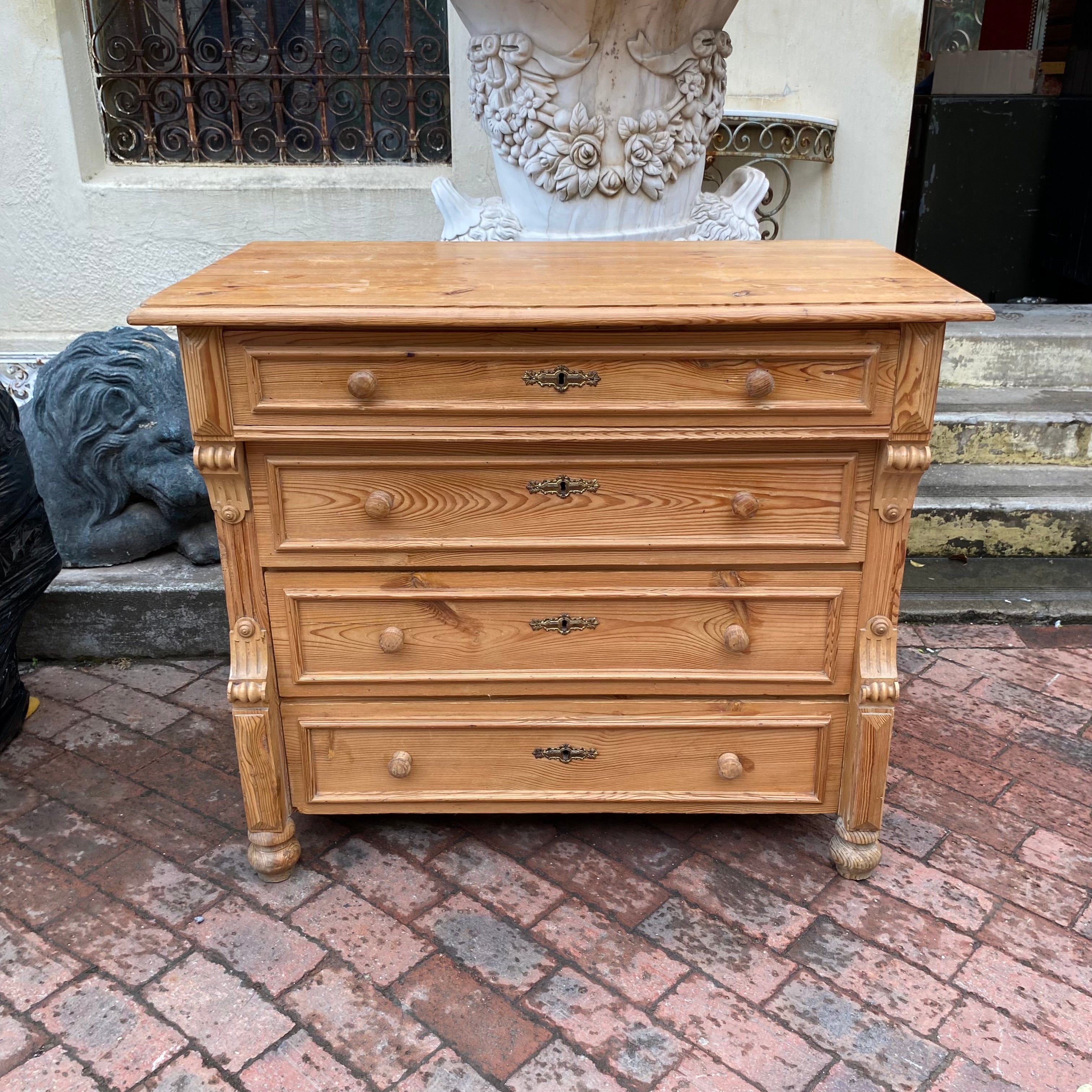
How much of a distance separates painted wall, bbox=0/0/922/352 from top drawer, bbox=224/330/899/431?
8.82ft

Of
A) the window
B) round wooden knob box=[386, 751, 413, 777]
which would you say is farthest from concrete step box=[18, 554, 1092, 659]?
the window

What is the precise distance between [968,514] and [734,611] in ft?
6.09

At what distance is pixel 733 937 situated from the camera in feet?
6.81

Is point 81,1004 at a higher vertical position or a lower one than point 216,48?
lower

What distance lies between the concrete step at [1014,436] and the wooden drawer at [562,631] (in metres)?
2.06

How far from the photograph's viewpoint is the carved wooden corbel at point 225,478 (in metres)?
1.92

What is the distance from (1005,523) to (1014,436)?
510 mm

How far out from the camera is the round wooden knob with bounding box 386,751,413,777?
218 centimetres

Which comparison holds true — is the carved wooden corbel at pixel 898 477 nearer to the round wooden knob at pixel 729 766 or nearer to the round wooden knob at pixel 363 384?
the round wooden knob at pixel 729 766

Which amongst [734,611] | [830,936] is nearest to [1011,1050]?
[830,936]

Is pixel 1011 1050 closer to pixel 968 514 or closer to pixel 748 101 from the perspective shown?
pixel 968 514

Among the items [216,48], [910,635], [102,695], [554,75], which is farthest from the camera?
[216,48]

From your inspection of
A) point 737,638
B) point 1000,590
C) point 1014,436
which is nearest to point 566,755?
point 737,638

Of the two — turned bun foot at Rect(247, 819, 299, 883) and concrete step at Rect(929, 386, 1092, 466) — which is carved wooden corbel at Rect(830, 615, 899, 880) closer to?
turned bun foot at Rect(247, 819, 299, 883)
